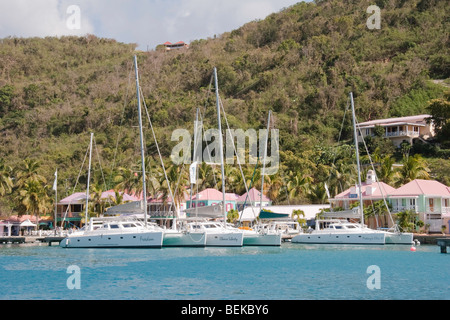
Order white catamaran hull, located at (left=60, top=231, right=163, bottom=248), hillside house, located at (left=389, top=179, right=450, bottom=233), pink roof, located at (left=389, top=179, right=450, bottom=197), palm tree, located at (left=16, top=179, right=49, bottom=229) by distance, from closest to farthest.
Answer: white catamaran hull, located at (left=60, top=231, right=163, bottom=248), hillside house, located at (left=389, top=179, right=450, bottom=233), pink roof, located at (left=389, top=179, right=450, bottom=197), palm tree, located at (left=16, top=179, right=49, bottom=229)

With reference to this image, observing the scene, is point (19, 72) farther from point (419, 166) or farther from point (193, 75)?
point (419, 166)

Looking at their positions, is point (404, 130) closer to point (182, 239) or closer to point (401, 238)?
point (401, 238)

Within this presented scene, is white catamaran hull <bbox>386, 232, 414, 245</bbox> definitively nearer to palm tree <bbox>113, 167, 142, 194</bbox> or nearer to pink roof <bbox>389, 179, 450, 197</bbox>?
pink roof <bbox>389, 179, 450, 197</bbox>

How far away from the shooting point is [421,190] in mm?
58406

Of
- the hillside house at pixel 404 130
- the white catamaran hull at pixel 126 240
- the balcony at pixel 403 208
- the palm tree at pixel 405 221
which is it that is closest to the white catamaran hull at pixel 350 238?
the palm tree at pixel 405 221

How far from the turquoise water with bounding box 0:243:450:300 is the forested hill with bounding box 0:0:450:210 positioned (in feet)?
119

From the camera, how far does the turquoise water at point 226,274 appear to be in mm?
25406

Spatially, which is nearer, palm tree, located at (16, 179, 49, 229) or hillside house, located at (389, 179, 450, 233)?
hillside house, located at (389, 179, 450, 233)

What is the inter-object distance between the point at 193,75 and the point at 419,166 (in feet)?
236

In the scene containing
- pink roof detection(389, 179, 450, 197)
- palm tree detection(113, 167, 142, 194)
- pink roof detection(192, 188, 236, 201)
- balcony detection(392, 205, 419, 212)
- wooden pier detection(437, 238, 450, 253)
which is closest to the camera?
wooden pier detection(437, 238, 450, 253)

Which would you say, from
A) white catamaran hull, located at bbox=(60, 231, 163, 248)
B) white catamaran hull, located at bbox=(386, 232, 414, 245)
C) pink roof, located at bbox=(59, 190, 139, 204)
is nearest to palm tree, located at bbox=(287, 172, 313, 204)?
pink roof, located at bbox=(59, 190, 139, 204)

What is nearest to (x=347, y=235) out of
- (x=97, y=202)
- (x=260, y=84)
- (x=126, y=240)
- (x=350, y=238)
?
(x=350, y=238)

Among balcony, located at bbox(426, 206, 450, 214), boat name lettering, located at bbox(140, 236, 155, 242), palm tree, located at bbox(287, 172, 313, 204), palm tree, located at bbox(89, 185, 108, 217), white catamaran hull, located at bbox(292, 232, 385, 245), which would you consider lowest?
white catamaran hull, located at bbox(292, 232, 385, 245)

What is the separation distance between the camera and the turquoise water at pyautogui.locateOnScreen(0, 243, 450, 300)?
25.4 m
